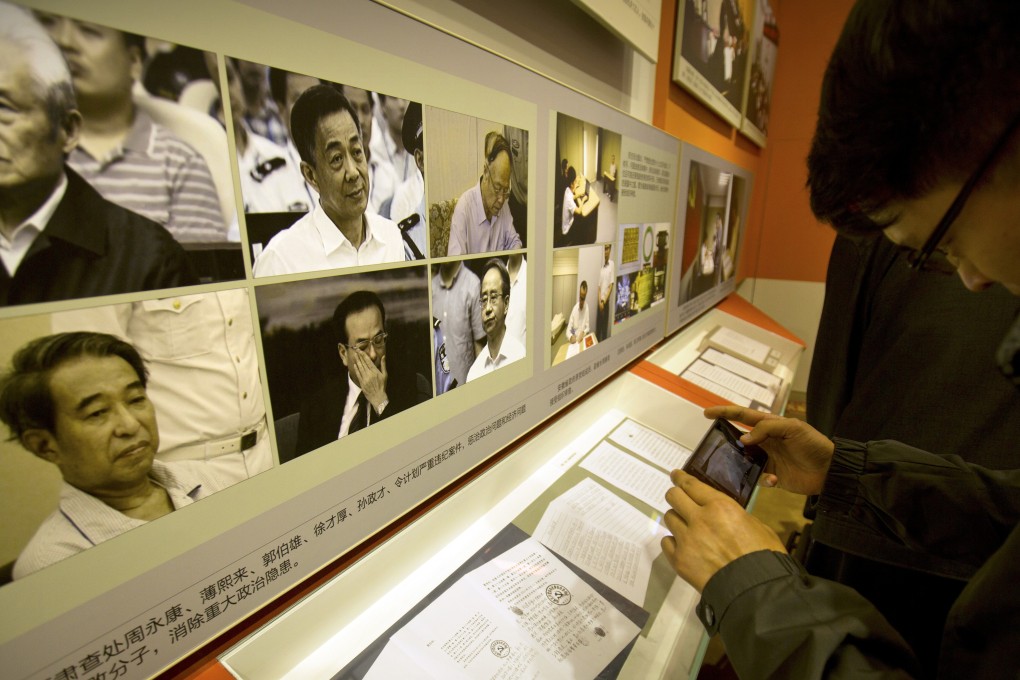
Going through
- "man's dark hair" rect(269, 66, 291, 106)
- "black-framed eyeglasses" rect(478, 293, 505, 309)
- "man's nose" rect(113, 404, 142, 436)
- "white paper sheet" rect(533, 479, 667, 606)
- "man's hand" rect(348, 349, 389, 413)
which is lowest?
"white paper sheet" rect(533, 479, 667, 606)

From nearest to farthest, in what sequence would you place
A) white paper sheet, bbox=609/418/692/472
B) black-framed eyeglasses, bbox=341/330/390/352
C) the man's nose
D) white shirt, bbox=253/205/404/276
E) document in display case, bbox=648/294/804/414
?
the man's nose, white shirt, bbox=253/205/404/276, black-framed eyeglasses, bbox=341/330/390/352, white paper sheet, bbox=609/418/692/472, document in display case, bbox=648/294/804/414

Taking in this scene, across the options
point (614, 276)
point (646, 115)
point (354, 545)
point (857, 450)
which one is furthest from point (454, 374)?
point (646, 115)

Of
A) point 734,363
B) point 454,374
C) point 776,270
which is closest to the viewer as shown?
point 454,374

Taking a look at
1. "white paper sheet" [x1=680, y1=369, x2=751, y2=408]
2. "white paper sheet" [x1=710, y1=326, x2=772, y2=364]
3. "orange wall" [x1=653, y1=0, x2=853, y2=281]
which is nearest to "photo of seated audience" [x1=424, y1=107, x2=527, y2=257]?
"white paper sheet" [x1=680, y1=369, x2=751, y2=408]

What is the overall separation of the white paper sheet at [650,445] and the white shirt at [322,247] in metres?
1.03

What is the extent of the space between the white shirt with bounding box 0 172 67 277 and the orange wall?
12.2 ft

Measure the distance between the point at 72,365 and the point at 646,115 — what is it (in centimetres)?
Result: 189

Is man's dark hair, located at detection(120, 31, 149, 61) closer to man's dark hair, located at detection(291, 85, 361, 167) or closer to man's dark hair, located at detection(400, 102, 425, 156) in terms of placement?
man's dark hair, located at detection(291, 85, 361, 167)

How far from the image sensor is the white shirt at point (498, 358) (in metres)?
0.99

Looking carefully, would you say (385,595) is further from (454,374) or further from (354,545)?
(454,374)

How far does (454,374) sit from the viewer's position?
94 centimetres

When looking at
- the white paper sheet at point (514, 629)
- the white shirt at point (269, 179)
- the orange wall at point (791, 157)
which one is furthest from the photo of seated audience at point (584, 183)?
the orange wall at point (791, 157)

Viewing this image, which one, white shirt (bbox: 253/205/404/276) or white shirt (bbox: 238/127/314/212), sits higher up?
white shirt (bbox: 238/127/314/212)

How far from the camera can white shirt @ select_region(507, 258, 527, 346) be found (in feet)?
3.49
